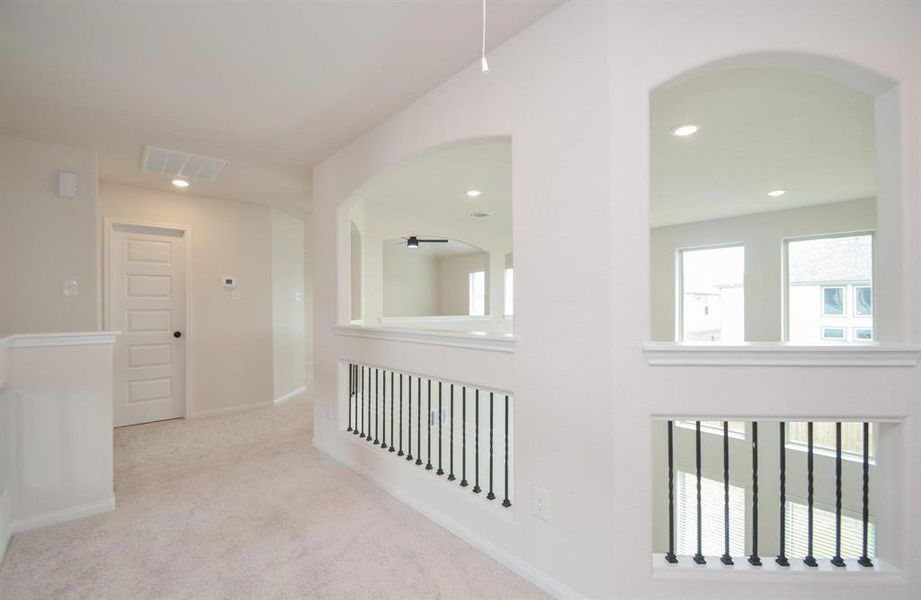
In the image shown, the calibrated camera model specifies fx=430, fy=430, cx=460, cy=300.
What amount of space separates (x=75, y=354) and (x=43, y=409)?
33 centimetres

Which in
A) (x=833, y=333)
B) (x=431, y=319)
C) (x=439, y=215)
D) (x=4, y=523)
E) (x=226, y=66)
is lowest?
(x=4, y=523)

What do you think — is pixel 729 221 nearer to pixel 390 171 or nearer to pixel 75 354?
pixel 390 171

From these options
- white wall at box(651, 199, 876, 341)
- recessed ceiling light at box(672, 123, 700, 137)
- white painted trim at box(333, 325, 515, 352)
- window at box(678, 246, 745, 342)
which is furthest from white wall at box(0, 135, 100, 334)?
white wall at box(651, 199, 876, 341)

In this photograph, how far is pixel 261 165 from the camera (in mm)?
3803

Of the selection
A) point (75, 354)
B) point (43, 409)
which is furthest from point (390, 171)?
point (43, 409)

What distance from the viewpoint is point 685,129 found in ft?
9.41

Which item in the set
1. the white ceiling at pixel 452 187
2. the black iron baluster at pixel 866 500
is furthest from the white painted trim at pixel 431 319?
the black iron baluster at pixel 866 500

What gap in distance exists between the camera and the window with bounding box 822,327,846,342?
5.15 metres

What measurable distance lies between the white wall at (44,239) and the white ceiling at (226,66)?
194 millimetres

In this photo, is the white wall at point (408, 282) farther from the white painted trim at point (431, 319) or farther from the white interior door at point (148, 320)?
the white interior door at point (148, 320)

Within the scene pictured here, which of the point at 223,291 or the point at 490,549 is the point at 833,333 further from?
the point at 223,291

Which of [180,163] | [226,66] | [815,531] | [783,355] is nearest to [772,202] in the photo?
[815,531]

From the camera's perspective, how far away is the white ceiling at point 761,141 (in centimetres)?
235

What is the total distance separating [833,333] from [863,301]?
1.54 feet
